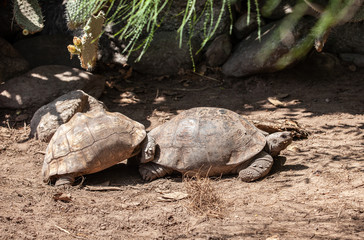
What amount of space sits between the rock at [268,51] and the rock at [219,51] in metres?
0.21

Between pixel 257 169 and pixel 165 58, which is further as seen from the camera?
pixel 165 58

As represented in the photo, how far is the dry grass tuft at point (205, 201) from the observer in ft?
10.2

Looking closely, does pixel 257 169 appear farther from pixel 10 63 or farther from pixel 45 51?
pixel 45 51

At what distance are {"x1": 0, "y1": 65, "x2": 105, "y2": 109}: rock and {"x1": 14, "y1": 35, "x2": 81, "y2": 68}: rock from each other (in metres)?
0.63

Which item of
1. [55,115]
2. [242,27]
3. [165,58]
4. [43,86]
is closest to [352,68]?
[242,27]

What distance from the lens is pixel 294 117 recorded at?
221 inches

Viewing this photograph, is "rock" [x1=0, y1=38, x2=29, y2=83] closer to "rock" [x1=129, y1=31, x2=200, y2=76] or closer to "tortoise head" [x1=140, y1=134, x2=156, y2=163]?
"rock" [x1=129, y1=31, x2=200, y2=76]

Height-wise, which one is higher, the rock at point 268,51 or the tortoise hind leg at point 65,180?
the rock at point 268,51

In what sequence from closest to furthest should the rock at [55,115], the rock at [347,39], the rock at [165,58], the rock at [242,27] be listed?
the rock at [55,115], the rock at [347,39], the rock at [242,27], the rock at [165,58]

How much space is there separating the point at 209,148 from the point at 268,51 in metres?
3.36

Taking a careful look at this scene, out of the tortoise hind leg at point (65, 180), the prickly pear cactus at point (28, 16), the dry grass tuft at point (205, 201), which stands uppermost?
the prickly pear cactus at point (28, 16)

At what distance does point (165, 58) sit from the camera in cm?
744

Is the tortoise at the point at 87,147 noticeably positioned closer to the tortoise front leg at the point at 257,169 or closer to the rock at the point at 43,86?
the tortoise front leg at the point at 257,169

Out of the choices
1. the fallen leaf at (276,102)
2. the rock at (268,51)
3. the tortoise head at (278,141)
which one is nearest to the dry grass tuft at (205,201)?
the tortoise head at (278,141)
